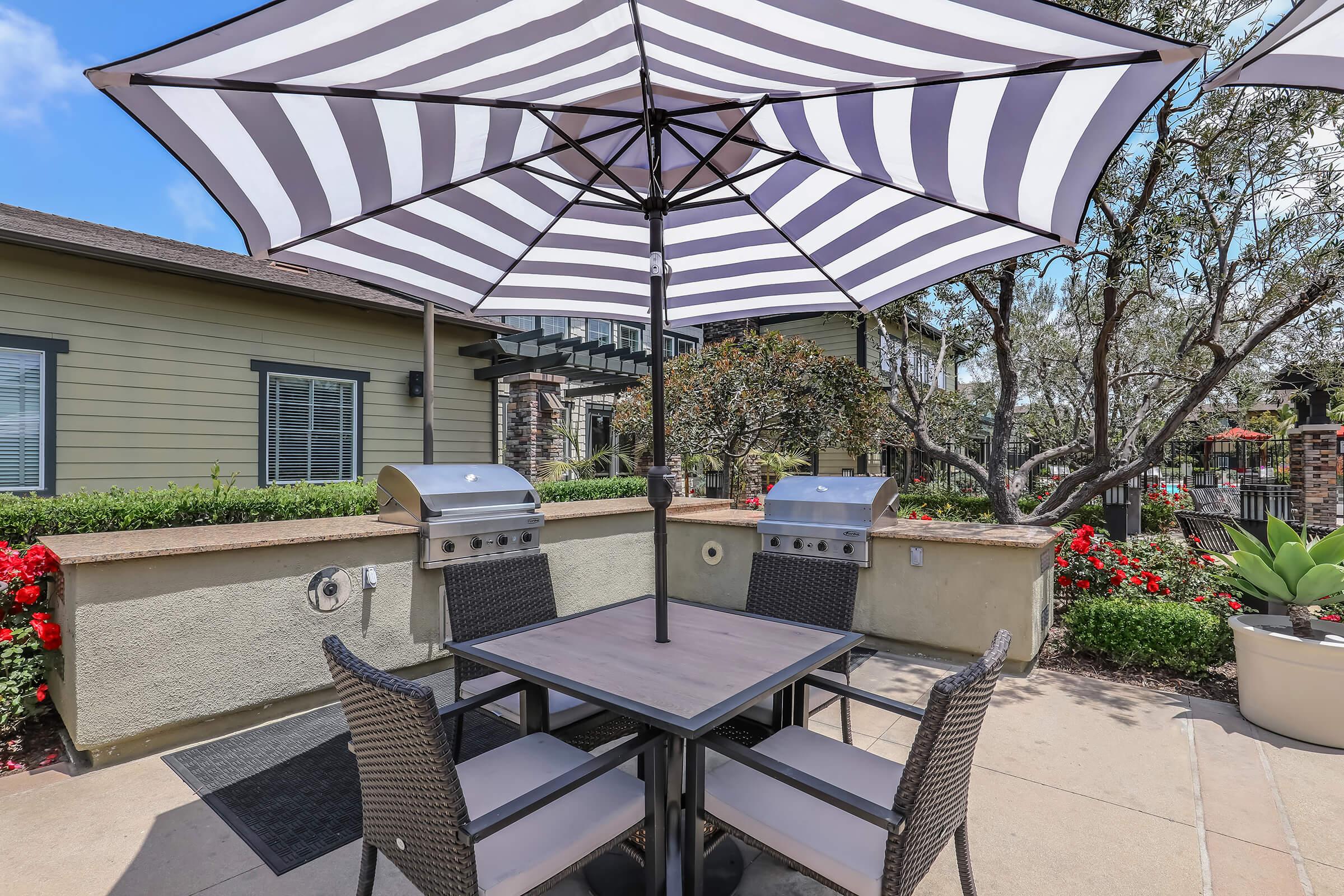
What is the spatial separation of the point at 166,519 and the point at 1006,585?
5.50 meters

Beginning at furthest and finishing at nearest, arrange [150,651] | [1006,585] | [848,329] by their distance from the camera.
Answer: [848,329]
[1006,585]
[150,651]

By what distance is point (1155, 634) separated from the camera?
13.3 ft

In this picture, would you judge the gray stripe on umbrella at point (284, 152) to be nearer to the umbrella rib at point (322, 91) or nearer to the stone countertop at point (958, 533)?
the umbrella rib at point (322, 91)

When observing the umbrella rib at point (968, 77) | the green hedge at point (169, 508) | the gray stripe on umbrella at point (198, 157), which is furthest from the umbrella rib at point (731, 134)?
the green hedge at point (169, 508)

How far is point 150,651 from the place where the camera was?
2885mm

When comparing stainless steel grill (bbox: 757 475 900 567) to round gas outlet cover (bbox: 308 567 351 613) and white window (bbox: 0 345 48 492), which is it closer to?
round gas outlet cover (bbox: 308 567 351 613)

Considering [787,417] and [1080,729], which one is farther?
[787,417]

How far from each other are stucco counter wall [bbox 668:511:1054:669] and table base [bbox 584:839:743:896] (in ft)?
5.63

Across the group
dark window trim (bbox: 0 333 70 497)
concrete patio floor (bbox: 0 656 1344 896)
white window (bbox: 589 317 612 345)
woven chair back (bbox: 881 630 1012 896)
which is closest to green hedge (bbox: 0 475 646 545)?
dark window trim (bbox: 0 333 70 497)

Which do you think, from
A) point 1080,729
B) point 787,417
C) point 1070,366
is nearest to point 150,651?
point 1080,729

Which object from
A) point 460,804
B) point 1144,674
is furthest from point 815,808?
point 1144,674

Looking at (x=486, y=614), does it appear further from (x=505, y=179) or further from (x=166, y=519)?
(x=166, y=519)

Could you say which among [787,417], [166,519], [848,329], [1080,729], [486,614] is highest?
[848,329]

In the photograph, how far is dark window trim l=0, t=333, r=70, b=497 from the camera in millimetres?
5750
